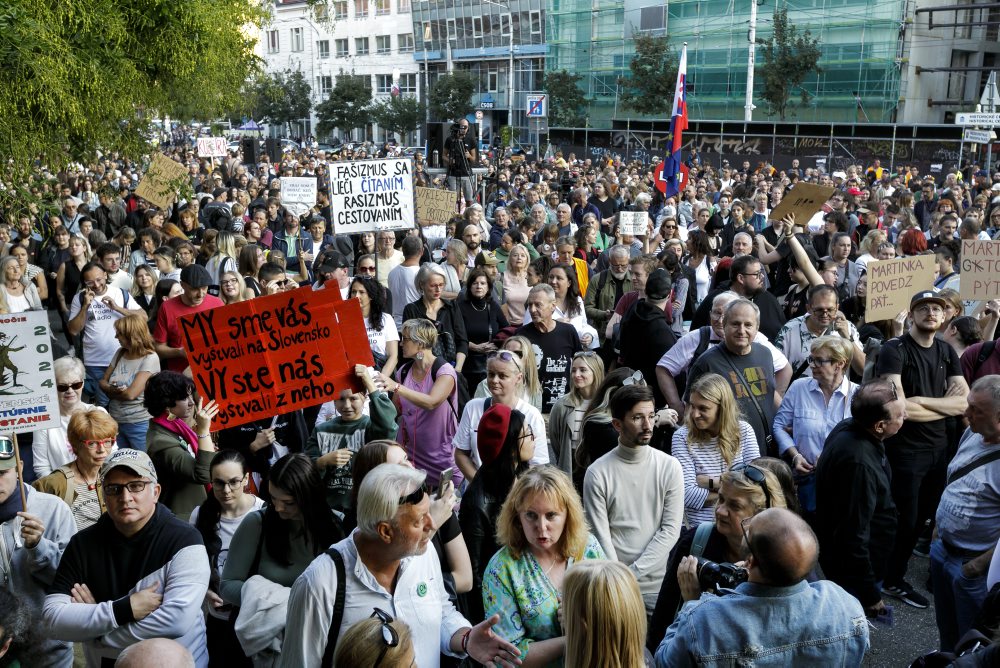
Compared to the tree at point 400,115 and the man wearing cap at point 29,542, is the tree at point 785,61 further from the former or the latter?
the man wearing cap at point 29,542

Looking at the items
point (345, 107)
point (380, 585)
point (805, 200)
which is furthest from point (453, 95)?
point (380, 585)

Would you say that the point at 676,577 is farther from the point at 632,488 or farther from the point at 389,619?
the point at 389,619

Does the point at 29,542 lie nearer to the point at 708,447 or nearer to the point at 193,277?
the point at 708,447

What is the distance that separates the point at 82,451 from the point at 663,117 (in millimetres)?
50925

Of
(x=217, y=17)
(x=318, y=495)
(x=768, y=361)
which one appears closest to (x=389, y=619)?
(x=318, y=495)

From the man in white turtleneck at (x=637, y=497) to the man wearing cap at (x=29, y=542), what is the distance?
90.6 inches

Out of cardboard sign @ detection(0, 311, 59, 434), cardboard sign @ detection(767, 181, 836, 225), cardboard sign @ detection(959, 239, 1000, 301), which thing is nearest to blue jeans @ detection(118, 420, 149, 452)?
cardboard sign @ detection(0, 311, 59, 434)

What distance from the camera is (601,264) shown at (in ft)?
36.1

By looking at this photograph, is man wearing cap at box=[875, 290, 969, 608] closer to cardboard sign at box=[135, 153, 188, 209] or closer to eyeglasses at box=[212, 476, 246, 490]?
eyeglasses at box=[212, 476, 246, 490]

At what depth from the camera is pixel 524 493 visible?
3662mm

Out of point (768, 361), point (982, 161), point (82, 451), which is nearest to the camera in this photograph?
point (82, 451)

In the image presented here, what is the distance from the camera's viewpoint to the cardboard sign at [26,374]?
16.4 feet

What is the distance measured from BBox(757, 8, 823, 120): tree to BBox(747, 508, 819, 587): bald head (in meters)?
47.1

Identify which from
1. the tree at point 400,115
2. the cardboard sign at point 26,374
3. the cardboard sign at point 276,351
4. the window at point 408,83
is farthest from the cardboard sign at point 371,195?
the window at point 408,83
